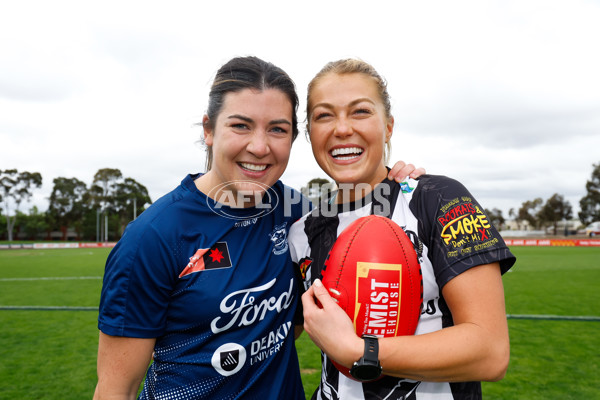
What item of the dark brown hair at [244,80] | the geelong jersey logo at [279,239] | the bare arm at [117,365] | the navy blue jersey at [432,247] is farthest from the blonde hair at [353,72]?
the bare arm at [117,365]

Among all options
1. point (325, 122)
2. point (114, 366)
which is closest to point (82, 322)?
point (114, 366)

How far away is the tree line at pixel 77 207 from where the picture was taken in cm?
5672

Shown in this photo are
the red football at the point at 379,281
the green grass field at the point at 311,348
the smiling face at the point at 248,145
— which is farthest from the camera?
the green grass field at the point at 311,348

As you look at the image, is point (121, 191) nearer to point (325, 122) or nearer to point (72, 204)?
point (72, 204)

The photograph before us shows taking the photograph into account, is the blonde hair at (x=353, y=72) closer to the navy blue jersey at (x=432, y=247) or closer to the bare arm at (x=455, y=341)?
the navy blue jersey at (x=432, y=247)

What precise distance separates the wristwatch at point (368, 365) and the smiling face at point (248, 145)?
0.94 metres

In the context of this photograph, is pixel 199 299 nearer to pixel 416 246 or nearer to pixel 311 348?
pixel 416 246

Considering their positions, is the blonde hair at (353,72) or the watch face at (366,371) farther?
the blonde hair at (353,72)

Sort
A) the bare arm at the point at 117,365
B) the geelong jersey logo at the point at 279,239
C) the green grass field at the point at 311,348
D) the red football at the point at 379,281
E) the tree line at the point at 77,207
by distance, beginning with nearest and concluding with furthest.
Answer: the red football at the point at 379,281
the bare arm at the point at 117,365
the geelong jersey logo at the point at 279,239
the green grass field at the point at 311,348
the tree line at the point at 77,207

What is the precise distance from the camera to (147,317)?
1751mm

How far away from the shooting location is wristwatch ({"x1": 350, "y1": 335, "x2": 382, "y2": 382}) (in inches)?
56.5

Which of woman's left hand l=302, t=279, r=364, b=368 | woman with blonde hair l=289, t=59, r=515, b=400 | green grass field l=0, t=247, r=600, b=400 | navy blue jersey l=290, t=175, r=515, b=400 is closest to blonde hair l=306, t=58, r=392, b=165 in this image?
woman with blonde hair l=289, t=59, r=515, b=400

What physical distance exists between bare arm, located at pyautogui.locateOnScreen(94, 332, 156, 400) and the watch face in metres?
0.94

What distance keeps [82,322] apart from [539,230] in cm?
8301
